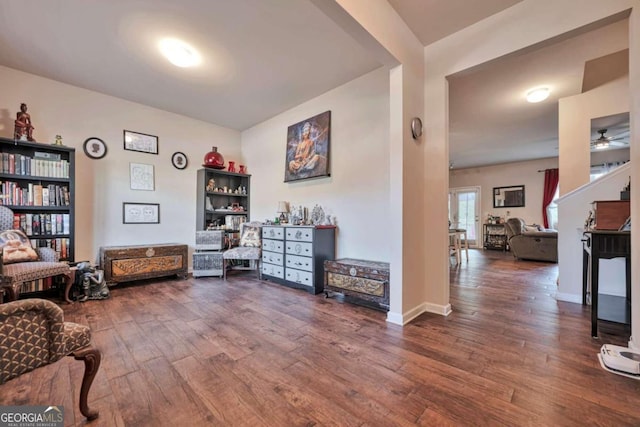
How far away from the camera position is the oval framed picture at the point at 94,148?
359cm

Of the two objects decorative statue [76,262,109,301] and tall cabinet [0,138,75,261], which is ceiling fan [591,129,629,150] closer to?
decorative statue [76,262,109,301]

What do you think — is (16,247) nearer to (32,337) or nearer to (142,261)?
(142,261)

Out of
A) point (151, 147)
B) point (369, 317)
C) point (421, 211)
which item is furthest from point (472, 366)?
point (151, 147)

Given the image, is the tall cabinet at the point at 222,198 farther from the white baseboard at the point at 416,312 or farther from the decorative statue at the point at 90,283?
the white baseboard at the point at 416,312

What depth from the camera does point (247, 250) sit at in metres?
4.05

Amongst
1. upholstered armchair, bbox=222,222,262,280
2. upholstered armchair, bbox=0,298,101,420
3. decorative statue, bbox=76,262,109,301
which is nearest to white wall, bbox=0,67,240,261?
decorative statue, bbox=76,262,109,301

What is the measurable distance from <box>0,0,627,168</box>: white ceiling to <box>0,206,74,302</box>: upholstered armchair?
6.10 feet

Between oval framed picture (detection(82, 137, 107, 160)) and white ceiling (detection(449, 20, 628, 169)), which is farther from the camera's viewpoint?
oval framed picture (detection(82, 137, 107, 160))

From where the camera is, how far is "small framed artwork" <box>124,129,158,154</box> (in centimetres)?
394

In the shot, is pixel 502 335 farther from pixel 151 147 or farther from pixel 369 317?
pixel 151 147

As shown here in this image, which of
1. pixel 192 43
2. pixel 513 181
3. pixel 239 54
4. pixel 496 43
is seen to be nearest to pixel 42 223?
pixel 192 43

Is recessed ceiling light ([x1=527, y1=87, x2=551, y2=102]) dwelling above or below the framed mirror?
above

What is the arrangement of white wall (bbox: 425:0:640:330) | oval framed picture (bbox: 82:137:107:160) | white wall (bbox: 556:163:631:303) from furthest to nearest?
oval framed picture (bbox: 82:137:107:160), white wall (bbox: 556:163:631:303), white wall (bbox: 425:0:640:330)

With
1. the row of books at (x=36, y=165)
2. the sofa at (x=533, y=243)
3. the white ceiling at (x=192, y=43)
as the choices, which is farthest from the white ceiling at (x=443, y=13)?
the sofa at (x=533, y=243)
